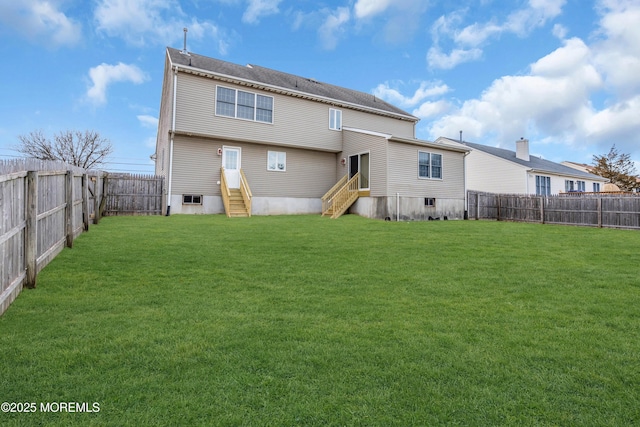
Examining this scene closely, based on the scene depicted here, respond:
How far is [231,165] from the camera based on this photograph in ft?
54.1

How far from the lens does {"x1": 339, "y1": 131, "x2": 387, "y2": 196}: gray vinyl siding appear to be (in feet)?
50.9

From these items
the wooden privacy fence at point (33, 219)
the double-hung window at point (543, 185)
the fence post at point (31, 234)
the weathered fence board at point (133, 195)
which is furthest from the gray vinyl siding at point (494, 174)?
the fence post at point (31, 234)

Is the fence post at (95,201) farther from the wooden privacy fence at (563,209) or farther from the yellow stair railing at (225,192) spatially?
the wooden privacy fence at (563,209)

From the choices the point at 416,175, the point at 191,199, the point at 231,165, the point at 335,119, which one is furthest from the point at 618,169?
the point at 191,199

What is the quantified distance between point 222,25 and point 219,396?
20507 mm

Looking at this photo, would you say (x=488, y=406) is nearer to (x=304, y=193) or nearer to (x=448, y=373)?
(x=448, y=373)

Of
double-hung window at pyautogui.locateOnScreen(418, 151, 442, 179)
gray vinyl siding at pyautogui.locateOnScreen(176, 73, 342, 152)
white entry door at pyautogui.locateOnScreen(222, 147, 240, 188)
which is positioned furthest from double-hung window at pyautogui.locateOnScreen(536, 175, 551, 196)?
white entry door at pyautogui.locateOnScreen(222, 147, 240, 188)

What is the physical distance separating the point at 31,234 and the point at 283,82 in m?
16.0

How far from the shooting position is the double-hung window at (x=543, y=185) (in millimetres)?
24608

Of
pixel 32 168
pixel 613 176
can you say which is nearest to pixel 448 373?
pixel 32 168

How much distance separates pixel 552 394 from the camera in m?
2.10

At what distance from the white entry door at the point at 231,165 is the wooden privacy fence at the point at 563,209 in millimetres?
12172

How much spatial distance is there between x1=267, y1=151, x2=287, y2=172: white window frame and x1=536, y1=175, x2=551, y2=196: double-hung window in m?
18.7

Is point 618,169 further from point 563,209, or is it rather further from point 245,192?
point 245,192
